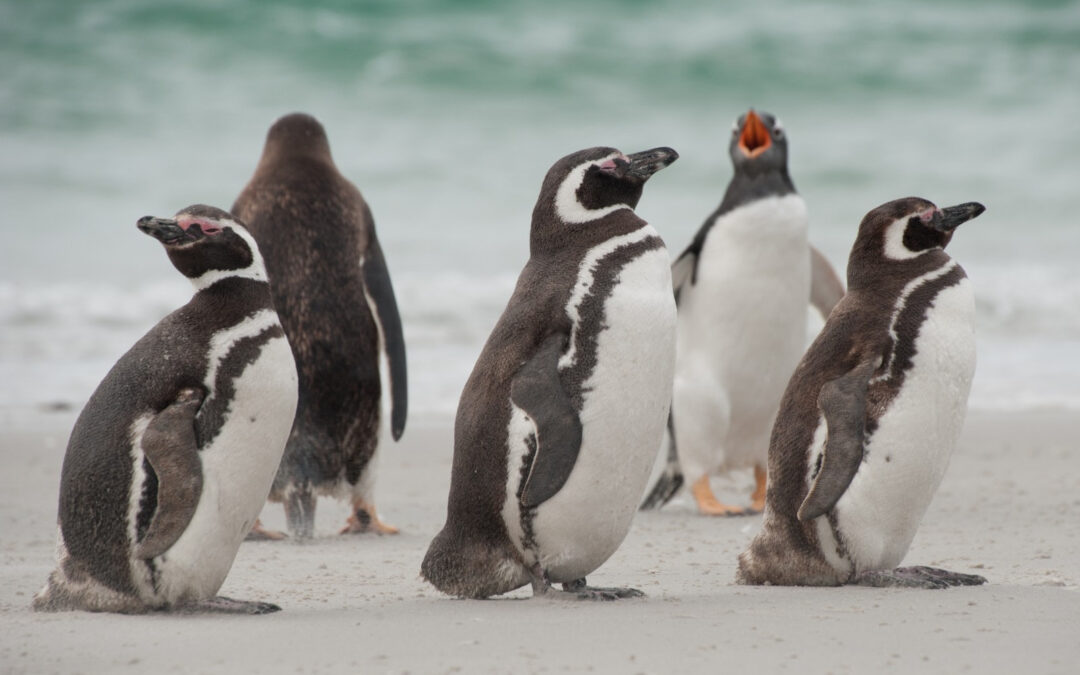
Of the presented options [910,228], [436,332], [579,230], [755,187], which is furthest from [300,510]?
[436,332]

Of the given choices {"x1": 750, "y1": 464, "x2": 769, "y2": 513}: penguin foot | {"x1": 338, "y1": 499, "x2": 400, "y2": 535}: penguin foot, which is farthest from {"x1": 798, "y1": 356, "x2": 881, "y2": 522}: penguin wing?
{"x1": 750, "y1": 464, "x2": 769, "y2": 513}: penguin foot

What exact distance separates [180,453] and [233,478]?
6.5 inches

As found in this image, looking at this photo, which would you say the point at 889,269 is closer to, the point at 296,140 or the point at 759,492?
the point at 759,492

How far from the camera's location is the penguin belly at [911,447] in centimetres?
388

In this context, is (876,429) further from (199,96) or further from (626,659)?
(199,96)

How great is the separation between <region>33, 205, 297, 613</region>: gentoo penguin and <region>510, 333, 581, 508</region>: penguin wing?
2.14 feet

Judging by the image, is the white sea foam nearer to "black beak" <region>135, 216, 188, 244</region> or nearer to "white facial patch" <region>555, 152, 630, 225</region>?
"white facial patch" <region>555, 152, 630, 225</region>

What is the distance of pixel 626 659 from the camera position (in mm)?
3117

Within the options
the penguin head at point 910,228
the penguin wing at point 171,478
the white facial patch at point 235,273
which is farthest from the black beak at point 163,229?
the penguin head at point 910,228

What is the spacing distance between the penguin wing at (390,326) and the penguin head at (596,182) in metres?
2.21

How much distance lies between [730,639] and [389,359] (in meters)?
3.14

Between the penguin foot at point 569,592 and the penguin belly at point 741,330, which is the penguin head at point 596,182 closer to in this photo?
the penguin foot at point 569,592

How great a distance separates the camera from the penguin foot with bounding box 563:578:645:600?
3814 mm

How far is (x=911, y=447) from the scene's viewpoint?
12.8 ft
